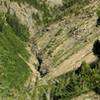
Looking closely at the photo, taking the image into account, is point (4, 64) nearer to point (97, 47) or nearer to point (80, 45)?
point (80, 45)

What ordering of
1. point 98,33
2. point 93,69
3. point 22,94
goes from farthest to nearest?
1. point 98,33
2. point 22,94
3. point 93,69

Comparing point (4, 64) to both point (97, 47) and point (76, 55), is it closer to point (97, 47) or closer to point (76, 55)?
point (76, 55)

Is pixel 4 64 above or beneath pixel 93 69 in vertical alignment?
above

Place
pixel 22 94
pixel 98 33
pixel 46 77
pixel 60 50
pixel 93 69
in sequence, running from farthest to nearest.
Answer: pixel 60 50 < pixel 98 33 < pixel 46 77 < pixel 22 94 < pixel 93 69

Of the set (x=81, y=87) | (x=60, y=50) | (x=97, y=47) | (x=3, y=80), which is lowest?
(x=81, y=87)

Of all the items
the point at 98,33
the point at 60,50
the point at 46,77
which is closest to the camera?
the point at 46,77

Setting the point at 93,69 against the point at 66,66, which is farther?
the point at 66,66

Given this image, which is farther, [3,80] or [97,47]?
[3,80]

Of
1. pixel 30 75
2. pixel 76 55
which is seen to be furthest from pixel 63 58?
pixel 30 75

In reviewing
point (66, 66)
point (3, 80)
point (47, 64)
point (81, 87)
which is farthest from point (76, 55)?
point (81, 87)
